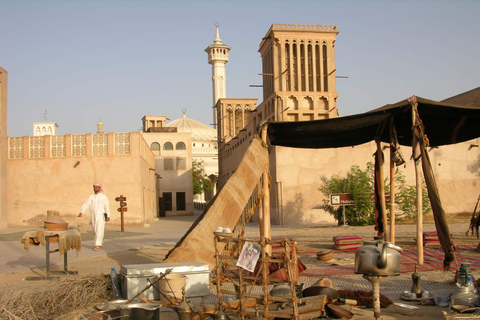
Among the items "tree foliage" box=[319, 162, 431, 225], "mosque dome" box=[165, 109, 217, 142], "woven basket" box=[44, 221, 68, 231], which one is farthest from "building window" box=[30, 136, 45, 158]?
"mosque dome" box=[165, 109, 217, 142]

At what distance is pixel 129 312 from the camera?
5.02 meters

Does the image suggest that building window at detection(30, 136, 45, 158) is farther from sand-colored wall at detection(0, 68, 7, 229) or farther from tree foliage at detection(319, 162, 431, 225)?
tree foliage at detection(319, 162, 431, 225)

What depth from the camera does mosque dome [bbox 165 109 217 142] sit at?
80.7 metres

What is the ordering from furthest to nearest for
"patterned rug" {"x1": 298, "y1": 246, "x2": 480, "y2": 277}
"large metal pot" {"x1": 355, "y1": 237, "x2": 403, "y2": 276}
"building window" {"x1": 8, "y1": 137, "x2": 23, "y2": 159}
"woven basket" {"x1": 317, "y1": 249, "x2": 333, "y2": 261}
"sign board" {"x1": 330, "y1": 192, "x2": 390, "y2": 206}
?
"building window" {"x1": 8, "y1": 137, "x2": 23, "y2": 159}, "sign board" {"x1": 330, "y1": 192, "x2": 390, "y2": 206}, "woven basket" {"x1": 317, "y1": 249, "x2": 333, "y2": 261}, "patterned rug" {"x1": 298, "y1": 246, "x2": 480, "y2": 277}, "large metal pot" {"x1": 355, "y1": 237, "x2": 403, "y2": 276}

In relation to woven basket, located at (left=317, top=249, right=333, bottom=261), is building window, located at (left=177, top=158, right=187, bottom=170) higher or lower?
higher

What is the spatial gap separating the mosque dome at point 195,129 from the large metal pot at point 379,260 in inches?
2909

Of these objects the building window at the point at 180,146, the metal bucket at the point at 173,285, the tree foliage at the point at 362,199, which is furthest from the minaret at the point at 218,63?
the metal bucket at the point at 173,285

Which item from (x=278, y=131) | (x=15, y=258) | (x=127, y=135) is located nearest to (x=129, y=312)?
(x=278, y=131)

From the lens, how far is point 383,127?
8594 millimetres

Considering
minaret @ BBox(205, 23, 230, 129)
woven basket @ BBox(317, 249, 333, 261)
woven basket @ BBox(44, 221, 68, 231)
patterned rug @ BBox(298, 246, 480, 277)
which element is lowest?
patterned rug @ BBox(298, 246, 480, 277)

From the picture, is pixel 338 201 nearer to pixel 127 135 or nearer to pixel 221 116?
pixel 127 135

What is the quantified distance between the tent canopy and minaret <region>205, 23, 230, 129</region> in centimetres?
5761

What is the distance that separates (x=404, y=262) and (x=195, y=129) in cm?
7411

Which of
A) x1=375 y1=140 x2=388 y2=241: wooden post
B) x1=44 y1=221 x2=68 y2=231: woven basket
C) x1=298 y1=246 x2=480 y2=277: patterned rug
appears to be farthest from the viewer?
x1=44 y1=221 x2=68 y2=231: woven basket
